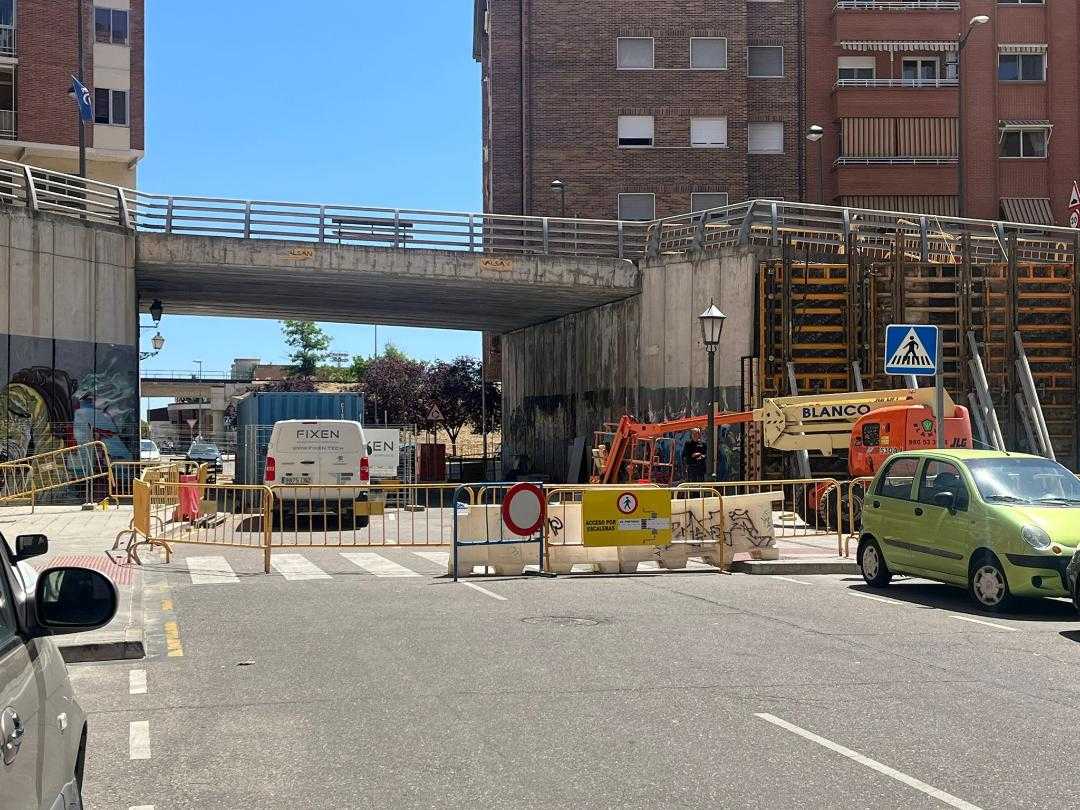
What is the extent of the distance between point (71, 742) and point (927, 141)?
159ft

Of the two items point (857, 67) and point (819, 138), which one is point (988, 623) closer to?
point (819, 138)

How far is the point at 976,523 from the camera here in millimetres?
12711

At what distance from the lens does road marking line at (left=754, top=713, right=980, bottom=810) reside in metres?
5.83

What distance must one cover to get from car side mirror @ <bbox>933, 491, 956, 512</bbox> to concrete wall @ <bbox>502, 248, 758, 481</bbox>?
16.9 metres

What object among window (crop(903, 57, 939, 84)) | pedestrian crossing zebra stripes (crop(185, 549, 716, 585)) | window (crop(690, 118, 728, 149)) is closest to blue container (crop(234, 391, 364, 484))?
pedestrian crossing zebra stripes (crop(185, 549, 716, 585))

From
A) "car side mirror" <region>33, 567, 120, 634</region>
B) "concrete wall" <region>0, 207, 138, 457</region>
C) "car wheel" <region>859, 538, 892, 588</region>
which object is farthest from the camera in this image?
"concrete wall" <region>0, 207, 138, 457</region>

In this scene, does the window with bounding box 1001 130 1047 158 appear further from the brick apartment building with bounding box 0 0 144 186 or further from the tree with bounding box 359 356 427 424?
the tree with bounding box 359 356 427 424

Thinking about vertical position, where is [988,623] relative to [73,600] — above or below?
below

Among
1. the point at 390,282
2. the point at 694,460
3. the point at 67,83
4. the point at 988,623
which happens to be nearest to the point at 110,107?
the point at 67,83

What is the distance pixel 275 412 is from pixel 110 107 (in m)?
23.5

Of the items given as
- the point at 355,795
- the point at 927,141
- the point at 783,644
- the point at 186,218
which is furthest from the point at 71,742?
the point at 927,141

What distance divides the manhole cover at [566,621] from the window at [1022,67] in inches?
1705

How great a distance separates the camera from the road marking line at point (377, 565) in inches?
635

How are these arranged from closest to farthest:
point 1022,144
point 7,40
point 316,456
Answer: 1. point 316,456
2. point 7,40
3. point 1022,144
